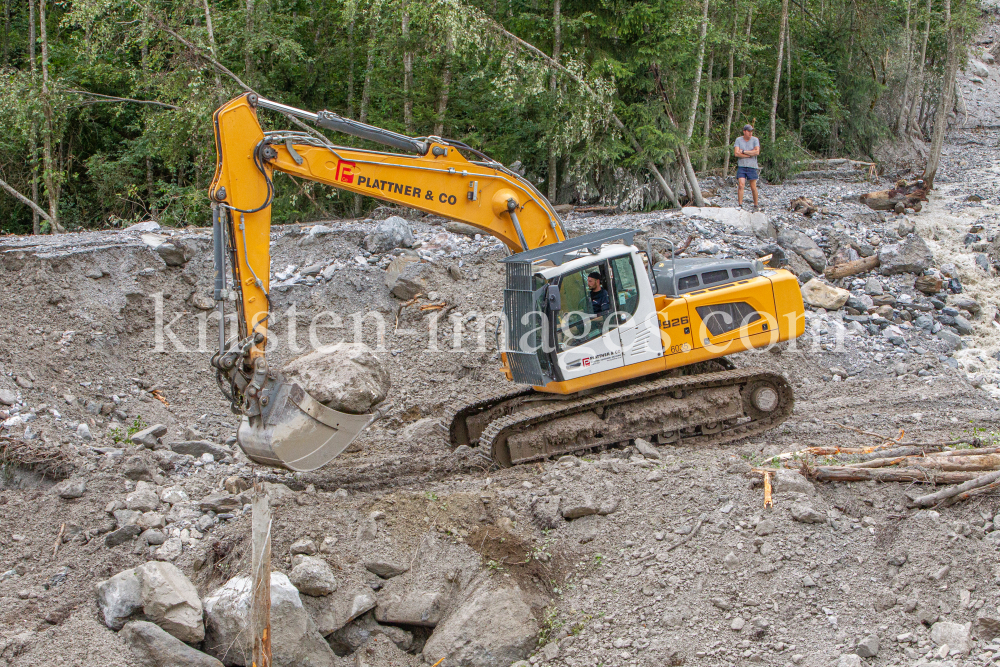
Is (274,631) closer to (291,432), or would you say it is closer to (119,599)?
(119,599)

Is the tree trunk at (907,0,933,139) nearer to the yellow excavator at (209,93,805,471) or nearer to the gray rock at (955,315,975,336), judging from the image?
the gray rock at (955,315,975,336)

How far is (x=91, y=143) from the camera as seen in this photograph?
19062mm

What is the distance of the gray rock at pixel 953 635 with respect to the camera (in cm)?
480

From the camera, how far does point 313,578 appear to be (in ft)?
19.1

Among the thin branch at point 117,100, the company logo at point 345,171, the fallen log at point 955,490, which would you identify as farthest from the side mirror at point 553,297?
the thin branch at point 117,100

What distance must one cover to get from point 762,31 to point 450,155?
1860 centimetres

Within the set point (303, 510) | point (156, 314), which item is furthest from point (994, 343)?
point (156, 314)

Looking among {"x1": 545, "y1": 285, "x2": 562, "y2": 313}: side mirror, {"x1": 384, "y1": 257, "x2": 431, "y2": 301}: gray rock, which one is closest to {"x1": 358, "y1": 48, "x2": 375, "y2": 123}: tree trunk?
{"x1": 384, "y1": 257, "x2": 431, "y2": 301}: gray rock

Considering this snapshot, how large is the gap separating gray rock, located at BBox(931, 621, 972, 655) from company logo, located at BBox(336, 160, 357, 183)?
5205 millimetres

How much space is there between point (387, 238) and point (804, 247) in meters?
6.41

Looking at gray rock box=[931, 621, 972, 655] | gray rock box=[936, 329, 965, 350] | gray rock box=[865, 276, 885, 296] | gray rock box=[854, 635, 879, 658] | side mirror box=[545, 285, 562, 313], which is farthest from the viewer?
gray rock box=[865, 276, 885, 296]

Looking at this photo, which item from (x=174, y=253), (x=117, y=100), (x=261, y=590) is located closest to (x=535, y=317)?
(x=261, y=590)

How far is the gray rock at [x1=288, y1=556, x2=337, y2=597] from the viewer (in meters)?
5.81

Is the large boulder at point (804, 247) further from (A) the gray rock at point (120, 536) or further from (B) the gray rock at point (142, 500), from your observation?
(A) the gray rock at point (120, 536)
